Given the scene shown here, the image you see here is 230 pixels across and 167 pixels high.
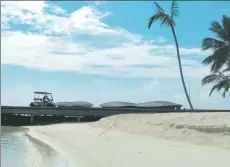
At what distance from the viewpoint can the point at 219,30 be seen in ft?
128

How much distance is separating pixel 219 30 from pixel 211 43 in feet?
4.37

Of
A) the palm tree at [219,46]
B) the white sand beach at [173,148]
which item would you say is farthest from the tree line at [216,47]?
the white sand beach at [173,148]

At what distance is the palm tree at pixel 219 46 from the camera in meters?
38.5

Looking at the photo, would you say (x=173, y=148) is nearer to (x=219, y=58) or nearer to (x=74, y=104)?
Result: (x=219, y=58)

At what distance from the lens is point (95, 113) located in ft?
157

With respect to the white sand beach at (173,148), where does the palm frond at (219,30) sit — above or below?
above

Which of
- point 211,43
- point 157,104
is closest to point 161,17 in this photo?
point 211,43

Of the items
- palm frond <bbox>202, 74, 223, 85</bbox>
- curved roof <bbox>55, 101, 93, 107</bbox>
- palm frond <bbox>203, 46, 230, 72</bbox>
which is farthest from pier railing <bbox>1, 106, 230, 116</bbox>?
palm frond <bbox>203, 46, 230, 72</bbox>

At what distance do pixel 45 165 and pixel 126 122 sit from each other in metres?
14.3

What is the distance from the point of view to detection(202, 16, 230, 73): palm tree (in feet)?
126

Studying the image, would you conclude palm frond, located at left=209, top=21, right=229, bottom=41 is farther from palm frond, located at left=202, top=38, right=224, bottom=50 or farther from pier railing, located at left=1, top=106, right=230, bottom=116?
pier railing, located at left=1, top=106, right=230, bottom=116

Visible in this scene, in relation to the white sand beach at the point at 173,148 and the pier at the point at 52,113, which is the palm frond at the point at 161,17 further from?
the white sand beach at the point at 173,148

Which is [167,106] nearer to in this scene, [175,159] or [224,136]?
[224,136]

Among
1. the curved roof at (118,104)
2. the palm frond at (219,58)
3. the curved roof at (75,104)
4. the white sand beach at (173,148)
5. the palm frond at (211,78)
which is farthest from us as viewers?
the curved roof at (75,104)
